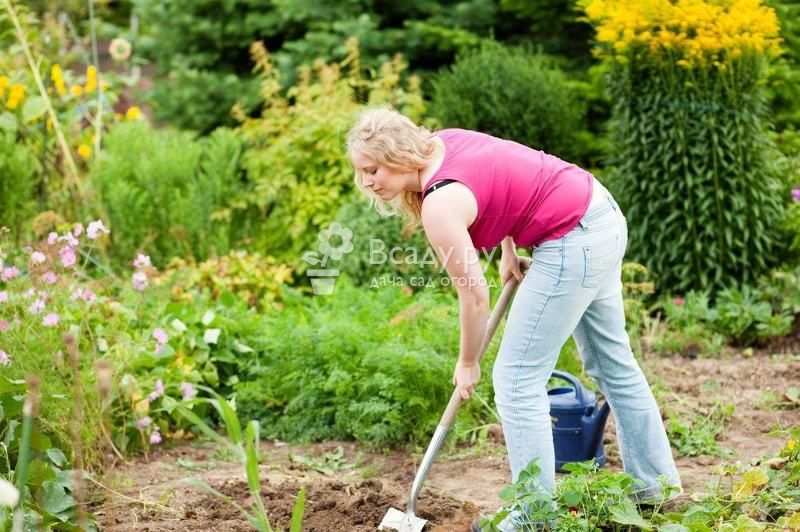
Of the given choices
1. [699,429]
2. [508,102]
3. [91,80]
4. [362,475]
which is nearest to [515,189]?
[362,475]

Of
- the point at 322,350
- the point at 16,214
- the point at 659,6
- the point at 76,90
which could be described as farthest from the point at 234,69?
the point at 322,350

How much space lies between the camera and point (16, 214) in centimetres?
562

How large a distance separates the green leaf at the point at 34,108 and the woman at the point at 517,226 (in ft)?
12.6

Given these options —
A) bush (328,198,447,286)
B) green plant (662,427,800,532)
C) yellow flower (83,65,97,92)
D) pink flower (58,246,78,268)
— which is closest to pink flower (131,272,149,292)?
pink flower (58,246,78,268)

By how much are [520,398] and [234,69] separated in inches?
228

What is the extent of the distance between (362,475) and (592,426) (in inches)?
36.0

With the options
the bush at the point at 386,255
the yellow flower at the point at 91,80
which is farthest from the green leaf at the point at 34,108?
the bush at the point at 386,255

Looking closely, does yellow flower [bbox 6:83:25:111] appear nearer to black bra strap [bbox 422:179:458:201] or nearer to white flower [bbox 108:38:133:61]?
white flower [bbox 108:38:133:61]

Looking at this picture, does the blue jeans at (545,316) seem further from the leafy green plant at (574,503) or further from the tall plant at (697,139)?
the tall plant at (697,139)

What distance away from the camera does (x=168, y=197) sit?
6016mm

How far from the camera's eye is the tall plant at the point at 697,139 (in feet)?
16.8

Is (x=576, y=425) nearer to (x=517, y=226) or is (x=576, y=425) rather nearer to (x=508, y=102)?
(x=517, y=226)

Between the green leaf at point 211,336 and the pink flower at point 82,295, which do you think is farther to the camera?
the green leaf at point 211,336

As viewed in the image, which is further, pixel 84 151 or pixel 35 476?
pixel 84 151
